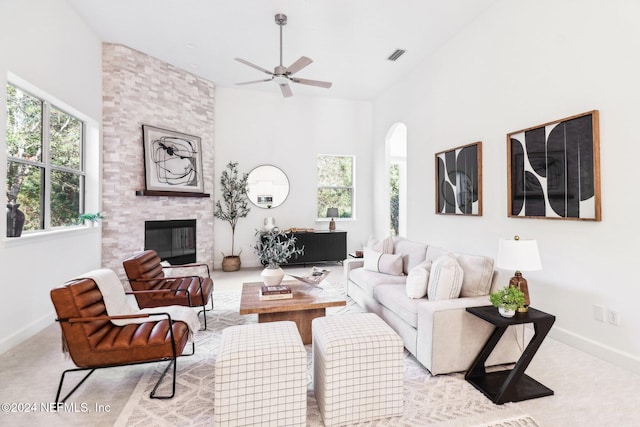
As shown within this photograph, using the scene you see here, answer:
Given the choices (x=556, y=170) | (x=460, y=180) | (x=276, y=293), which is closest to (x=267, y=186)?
(x=460, y=180)

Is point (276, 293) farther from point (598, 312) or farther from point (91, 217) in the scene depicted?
point (91, 217)

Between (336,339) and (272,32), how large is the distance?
4.12 m

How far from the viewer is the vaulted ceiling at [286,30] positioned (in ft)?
12.3

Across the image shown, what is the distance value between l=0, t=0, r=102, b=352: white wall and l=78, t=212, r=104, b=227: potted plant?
123mm

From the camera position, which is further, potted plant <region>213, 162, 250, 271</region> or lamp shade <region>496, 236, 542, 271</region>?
potted plant <region>213, 162, 250, 271</region>

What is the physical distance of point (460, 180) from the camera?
4.29 m

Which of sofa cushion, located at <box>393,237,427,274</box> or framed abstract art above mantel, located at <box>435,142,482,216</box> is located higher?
framed abstract art above mantel, located at <box>435,142,482,216</box>

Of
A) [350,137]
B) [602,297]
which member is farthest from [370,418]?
[350,137]

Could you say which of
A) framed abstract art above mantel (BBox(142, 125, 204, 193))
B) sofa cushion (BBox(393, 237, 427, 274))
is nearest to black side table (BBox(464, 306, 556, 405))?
sofa cushion (BBox(393, 237, 427, 274))

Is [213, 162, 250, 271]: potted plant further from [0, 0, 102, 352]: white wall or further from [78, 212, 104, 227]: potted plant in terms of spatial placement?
[0, 0, 102, 352]: white wall

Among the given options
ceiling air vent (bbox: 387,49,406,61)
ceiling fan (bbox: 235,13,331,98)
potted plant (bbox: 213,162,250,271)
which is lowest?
potted plant (bbox: 213,162,250,271)

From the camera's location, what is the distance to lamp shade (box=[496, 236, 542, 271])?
2232 mm

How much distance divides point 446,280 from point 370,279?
3.78ft

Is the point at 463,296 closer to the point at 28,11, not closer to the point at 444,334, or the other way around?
the point at 444,334
